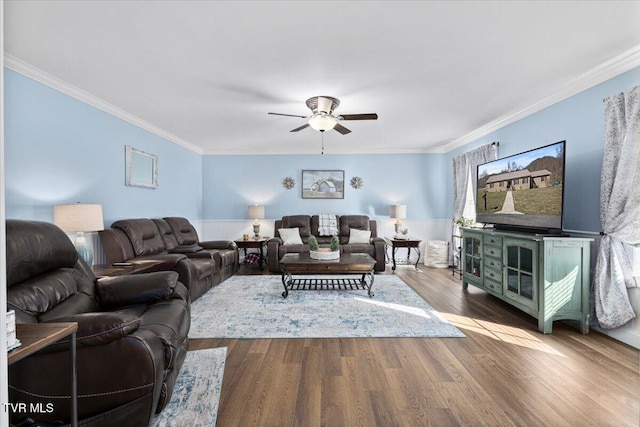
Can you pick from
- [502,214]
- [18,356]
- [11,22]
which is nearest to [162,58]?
[11,22]

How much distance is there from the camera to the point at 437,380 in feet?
6.97

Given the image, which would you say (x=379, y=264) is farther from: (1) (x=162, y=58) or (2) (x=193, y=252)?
(1) (x=162, y=58)

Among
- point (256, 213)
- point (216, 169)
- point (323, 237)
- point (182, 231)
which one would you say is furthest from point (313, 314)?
point (216, 169)

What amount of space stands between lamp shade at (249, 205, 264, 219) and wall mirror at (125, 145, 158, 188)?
1.87 m

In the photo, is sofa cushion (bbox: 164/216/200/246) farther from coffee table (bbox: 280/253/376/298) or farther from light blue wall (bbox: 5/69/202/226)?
coffee table (bbox: 280/253/376/298)

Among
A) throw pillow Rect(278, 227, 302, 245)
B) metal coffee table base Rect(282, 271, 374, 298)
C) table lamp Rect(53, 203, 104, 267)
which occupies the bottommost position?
metal coffee table base Rect(282, 271, 374, 298)

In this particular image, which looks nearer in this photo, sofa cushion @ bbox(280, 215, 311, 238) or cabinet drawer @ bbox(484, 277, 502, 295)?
cabinet drawer @ bbox(484, 277, 502, 295)

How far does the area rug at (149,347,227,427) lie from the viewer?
1731 millimetres

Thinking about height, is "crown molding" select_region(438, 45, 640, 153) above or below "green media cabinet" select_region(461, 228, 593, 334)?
above

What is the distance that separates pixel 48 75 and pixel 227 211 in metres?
4.03

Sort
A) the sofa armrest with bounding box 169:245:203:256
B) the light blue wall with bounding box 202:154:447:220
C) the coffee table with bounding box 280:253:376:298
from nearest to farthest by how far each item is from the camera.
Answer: the coffee table with bounding box 280:253:376:298, the sofa armrest with bounding box 169:245:203:256, the light blue wall with bounding box 202:154:447:220

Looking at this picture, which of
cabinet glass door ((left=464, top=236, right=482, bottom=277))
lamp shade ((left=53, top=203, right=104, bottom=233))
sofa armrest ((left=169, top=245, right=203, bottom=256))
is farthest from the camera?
sofa armrest ((left=169, top=245, right=203, bottom=256))

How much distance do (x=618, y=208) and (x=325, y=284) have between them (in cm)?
341

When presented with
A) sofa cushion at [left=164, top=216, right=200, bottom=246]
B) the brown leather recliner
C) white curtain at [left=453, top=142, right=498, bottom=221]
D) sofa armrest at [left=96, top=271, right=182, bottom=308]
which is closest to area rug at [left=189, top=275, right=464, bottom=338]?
the brown leather recliner
